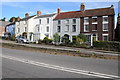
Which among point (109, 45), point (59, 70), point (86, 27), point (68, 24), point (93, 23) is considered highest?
point (68, 24)

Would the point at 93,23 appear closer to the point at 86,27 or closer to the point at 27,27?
the point at 86,27

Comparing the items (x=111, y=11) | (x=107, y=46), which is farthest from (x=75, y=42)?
(x=111, y=11)

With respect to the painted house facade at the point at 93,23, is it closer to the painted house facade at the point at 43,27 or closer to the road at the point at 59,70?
the painted house facade at the point at 43,27

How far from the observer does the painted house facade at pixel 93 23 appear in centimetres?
3931

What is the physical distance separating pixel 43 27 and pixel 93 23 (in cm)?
1769

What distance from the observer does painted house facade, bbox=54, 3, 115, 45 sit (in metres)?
39.3

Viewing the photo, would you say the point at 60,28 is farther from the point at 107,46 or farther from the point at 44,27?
the point at 107,46

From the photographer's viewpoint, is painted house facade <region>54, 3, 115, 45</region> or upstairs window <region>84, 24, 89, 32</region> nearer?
painted house facade <region>54, 3, 115, 45</region>

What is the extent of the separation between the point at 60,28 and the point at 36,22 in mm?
11755

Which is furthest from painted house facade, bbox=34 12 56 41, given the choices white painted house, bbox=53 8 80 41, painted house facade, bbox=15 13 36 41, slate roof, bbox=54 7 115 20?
slate roof, bbox=54 7 115 20

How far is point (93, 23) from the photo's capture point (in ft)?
137

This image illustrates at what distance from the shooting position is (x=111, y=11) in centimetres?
4034

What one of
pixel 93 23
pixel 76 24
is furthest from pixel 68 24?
pixel 93 23

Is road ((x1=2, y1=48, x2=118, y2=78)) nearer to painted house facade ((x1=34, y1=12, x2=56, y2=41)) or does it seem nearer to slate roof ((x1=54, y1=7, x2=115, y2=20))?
slate roof ((x1=54, y1=7, x2=115, y2=20))
